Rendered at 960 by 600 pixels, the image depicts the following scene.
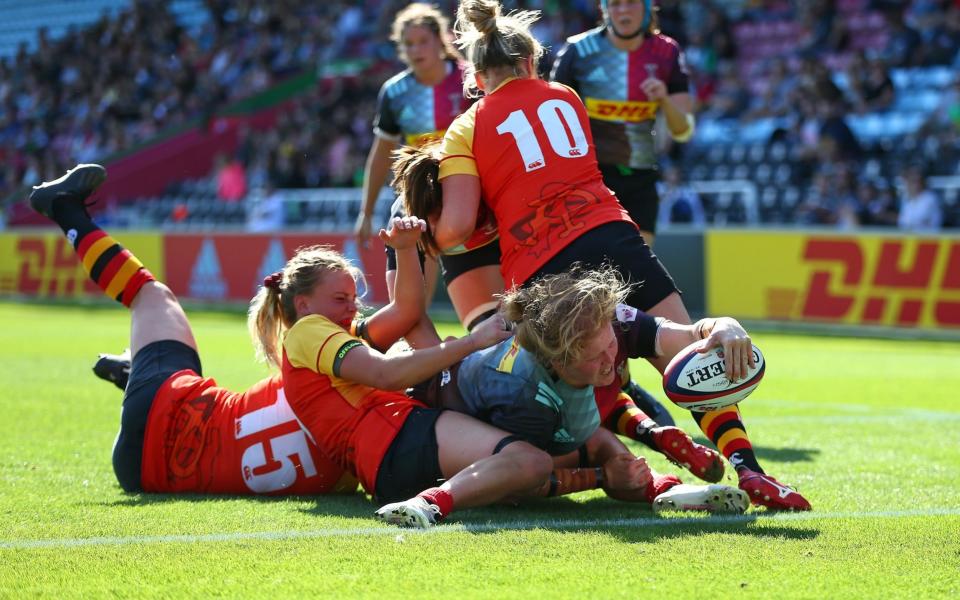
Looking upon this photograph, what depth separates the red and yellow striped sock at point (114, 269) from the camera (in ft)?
20.0

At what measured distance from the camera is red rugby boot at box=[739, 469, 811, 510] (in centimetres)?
464

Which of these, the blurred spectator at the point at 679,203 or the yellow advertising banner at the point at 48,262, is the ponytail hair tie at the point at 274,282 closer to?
the blurred spectator at the point at 679,203

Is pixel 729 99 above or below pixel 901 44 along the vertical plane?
below

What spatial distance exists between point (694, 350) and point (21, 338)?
36.5 feet

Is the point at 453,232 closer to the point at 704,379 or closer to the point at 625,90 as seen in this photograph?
the point at 704,379

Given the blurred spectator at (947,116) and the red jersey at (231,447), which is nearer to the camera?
the red jersey at (231,447)

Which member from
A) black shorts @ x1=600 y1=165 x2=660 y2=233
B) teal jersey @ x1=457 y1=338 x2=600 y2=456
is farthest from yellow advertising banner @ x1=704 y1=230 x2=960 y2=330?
teal jersey @ x1=457 y1=338 x2=600 y2=456

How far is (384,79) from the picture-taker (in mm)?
25375

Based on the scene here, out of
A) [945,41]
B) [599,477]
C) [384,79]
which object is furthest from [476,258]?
[384,79]

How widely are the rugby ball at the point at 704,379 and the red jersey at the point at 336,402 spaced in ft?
3.31

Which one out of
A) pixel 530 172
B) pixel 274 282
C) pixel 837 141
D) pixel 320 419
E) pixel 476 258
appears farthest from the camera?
pixel 837 141

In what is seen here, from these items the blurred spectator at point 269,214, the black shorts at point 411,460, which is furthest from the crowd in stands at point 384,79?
the black shorts at point 411,460

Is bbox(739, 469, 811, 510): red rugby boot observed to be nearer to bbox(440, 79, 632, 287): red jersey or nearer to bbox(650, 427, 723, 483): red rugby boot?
Answer: bbox(650, 427, 723, 483): red rugby boot

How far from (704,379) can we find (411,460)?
43.7 inches
